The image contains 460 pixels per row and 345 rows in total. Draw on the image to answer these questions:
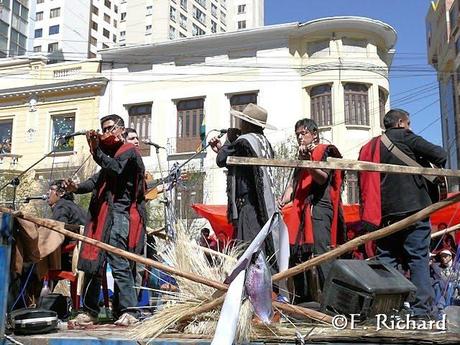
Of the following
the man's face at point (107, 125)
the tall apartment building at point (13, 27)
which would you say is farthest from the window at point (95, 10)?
the man's face at point (107, 125)

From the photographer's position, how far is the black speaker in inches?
107

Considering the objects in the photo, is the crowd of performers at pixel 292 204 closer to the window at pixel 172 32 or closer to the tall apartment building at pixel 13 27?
the tall apartment building at pixel 13 27

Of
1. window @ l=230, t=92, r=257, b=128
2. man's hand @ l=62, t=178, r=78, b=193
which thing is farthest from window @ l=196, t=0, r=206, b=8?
man's hand @ l=62, t=178, r=78, b=193

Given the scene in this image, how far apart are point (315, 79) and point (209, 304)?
862 inches

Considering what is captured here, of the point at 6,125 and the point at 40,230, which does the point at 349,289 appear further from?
the point at 6,125

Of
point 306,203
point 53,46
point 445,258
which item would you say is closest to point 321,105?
point 445,258

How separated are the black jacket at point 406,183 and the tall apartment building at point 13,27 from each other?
43.8m

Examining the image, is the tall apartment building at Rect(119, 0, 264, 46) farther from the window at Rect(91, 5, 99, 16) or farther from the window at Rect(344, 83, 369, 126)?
the window at Rect(344, 83, 369, 126)

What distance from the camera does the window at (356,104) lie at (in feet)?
76.3

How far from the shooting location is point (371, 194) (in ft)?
12.8

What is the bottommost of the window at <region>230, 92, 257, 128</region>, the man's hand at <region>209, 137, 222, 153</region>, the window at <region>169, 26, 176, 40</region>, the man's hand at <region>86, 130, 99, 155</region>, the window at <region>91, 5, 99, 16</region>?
the man's hand at <region>86, 130, 99, 155</region>

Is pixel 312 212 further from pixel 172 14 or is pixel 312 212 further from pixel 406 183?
pixel 172 14

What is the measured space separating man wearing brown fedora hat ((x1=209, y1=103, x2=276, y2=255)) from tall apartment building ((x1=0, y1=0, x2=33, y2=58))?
4285 cm

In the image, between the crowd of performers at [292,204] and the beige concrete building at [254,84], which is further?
the beige concrete building at [254,84]
